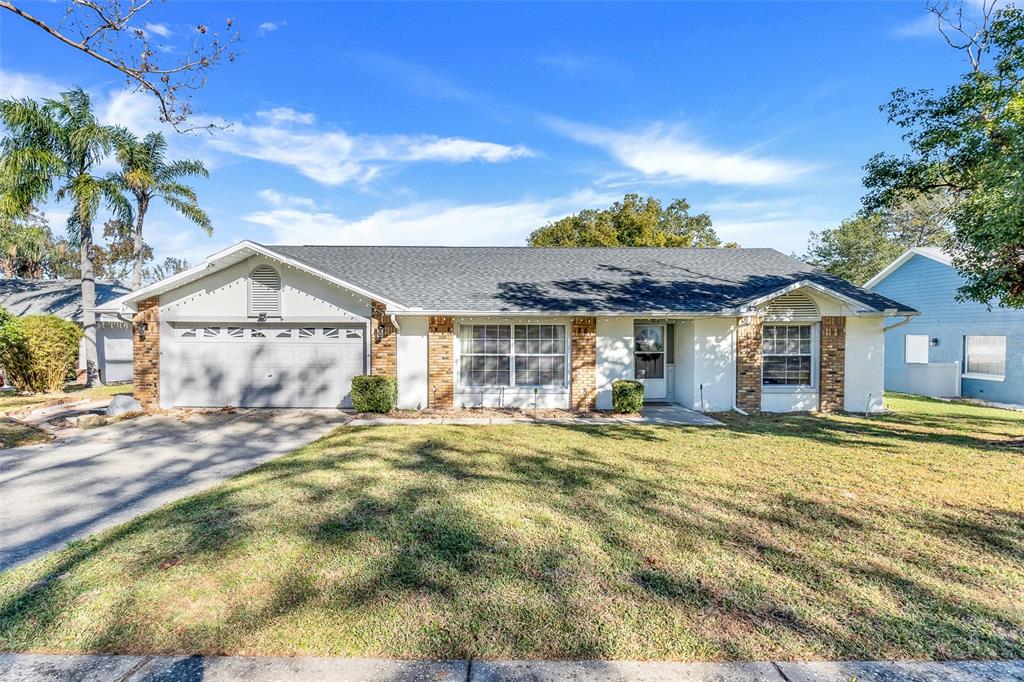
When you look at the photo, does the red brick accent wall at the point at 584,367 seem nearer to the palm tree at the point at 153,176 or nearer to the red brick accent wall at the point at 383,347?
the red brick accent wall at the point at 383,347

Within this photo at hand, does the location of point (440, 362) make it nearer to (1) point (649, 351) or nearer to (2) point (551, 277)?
(2) point (551, 277)

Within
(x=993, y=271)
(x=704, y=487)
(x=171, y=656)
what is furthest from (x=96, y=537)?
(x=993, y=271)

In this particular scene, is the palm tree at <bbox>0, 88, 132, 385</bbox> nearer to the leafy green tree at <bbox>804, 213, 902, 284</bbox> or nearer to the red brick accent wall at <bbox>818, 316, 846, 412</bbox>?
the red brick accent wall at <bbox>818, 316, 846, 412</bbox>

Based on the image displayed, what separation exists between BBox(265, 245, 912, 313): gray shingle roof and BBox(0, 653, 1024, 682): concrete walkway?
9070mm

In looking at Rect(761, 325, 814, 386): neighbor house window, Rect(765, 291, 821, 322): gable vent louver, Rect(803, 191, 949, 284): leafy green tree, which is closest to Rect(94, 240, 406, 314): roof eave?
Rect(765, 291, 821, 322): gable vent louver

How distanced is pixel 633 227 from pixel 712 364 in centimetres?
1741

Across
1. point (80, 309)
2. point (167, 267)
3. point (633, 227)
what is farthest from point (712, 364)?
point (167, 267)

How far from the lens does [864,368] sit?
Answer: 1210 cm

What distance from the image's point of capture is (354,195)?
19031 millimetres

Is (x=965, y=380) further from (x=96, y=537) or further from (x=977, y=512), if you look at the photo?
(x=96, y=537)

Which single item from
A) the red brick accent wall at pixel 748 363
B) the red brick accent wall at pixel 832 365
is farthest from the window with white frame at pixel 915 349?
the red brick accent wall at pixel 748 363

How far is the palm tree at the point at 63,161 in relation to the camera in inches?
578

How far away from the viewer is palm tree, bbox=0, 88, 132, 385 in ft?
48.1

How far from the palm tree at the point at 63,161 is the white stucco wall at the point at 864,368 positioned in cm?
2233
